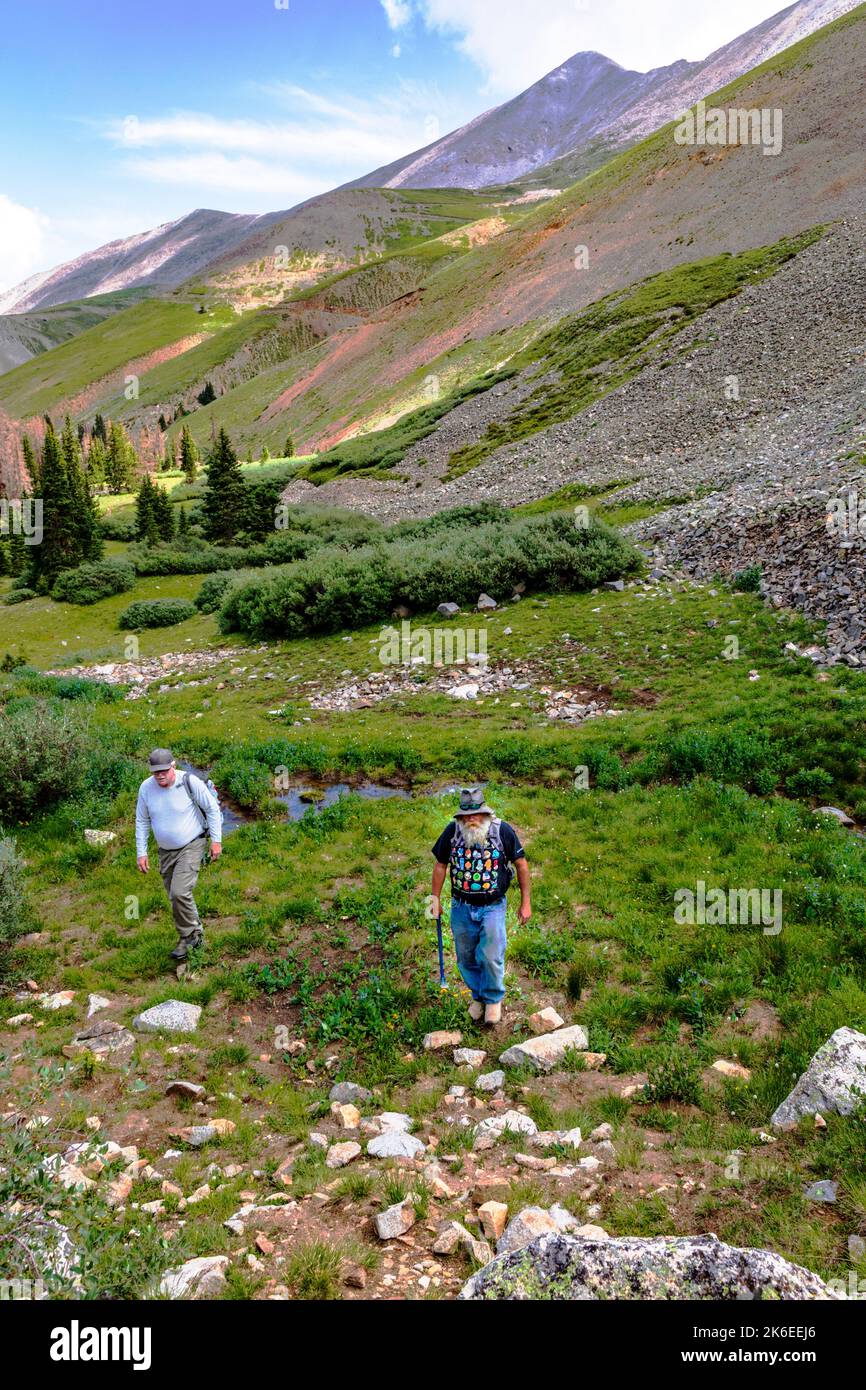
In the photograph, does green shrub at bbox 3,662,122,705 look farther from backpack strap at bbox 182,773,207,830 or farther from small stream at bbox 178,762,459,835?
backpack strap at bbox 182,773,207,830

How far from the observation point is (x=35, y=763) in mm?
13289

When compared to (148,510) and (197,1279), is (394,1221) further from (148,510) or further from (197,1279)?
(148,510)

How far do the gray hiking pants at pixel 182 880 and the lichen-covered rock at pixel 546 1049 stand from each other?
4665 mm

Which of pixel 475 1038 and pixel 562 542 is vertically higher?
pixel 562 542

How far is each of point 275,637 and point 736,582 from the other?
16142mm

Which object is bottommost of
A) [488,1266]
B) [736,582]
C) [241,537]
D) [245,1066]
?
[245,1066]

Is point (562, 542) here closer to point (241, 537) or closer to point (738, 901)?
point (738, 901)

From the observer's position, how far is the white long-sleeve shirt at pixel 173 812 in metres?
9.12

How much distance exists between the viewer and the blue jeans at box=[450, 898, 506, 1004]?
730 cm

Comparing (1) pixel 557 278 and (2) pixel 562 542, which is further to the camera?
(1) pixel 557 278

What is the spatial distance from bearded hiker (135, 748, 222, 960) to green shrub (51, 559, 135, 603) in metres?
36.0

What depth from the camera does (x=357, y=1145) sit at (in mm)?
5863

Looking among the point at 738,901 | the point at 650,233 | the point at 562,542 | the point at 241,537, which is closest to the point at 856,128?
the point at 650,233

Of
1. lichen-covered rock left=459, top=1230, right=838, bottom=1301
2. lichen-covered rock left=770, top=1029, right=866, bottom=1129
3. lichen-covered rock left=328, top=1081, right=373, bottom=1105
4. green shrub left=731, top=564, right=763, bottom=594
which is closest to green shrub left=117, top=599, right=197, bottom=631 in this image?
green shrub left=731, top=564, right=763, bottom=594
